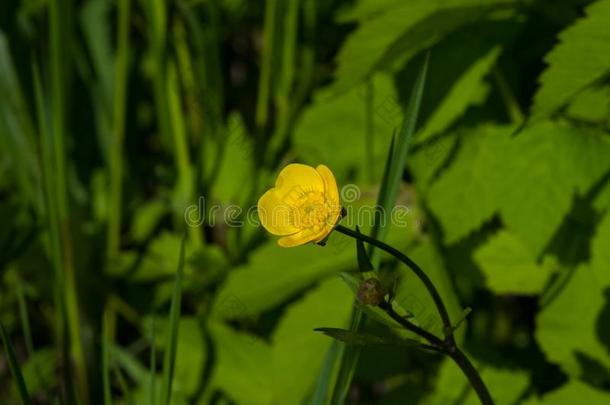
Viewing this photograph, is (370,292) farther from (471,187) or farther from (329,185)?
(471,187)

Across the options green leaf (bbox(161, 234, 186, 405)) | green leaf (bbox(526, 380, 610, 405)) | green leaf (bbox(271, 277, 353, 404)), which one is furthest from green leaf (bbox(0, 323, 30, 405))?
Answer: green leaf (bbox(526, 380, 610, 405))

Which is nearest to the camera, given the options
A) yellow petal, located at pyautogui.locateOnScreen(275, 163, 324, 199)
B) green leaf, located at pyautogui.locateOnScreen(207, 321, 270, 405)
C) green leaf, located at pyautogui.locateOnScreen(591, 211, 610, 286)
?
yellow petal, located at pyautogui.locateOnScreen(275, 163, 324, 199)

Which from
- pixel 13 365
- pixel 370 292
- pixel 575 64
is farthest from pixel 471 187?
pixel 13 365

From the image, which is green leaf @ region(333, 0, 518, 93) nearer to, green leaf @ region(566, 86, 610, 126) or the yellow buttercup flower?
green leaf @ region(566, 86, 610, 126)

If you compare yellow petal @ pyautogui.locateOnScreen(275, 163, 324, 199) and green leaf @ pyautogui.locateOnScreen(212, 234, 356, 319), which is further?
green leaf @ pyautogui.locateOnScreen(212, 234, 356, 319)

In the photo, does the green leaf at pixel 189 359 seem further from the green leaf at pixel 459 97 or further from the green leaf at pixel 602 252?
the green leaf at pixel 602 252

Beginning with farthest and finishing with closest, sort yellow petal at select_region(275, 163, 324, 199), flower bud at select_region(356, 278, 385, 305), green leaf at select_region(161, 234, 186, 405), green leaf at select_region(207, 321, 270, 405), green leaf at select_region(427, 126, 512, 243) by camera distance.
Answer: green leaf at select_region(207, 321, 270, 405)
green leaf at select_region(427, 126, 512, 243)
green leaf at select_region(161, 234, 186, 405)
yellow petal at select_region(275, 163, 324, 199)
flower bud at select_region(356, 278, 385, 305)

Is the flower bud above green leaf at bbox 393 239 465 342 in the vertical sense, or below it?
above

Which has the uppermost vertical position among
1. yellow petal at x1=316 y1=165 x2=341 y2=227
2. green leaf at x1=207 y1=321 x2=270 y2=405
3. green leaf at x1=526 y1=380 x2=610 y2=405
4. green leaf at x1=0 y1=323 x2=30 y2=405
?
yellow petal at x1=316 y1=165 x2=341 y2=227

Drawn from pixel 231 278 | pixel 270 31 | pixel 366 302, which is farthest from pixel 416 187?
pixel 366 302
